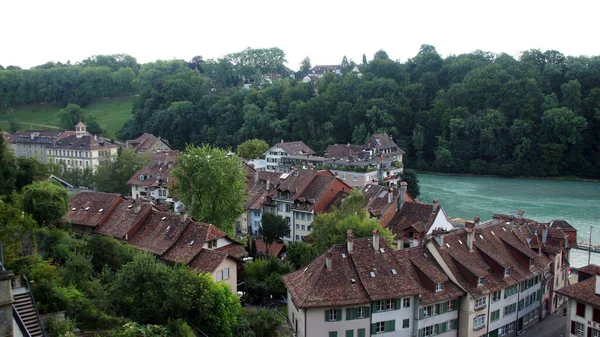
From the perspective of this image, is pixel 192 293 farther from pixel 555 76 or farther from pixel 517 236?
pixel 555 76

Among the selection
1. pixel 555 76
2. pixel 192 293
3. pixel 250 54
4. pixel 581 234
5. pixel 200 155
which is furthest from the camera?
pixel 250 54

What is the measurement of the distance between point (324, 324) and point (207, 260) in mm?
6128

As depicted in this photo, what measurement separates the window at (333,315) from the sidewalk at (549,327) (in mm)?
11306

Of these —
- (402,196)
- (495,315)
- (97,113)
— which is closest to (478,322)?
(495,315)

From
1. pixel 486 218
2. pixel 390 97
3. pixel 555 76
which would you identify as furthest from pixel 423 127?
pixel 486 218

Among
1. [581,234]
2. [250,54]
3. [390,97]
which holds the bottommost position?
[581,234]

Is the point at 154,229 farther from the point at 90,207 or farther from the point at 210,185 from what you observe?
the point at 210,185

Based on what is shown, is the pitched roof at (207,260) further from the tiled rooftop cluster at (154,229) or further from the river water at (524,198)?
the river water at (524,198)

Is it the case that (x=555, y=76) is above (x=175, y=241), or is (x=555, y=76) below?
above

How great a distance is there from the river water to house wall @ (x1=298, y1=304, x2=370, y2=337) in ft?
80.3

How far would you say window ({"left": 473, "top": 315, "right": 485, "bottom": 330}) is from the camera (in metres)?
25.9

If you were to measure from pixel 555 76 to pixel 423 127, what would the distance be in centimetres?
2455

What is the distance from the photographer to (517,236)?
30.4 m

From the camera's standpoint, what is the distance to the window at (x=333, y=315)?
23203mm
